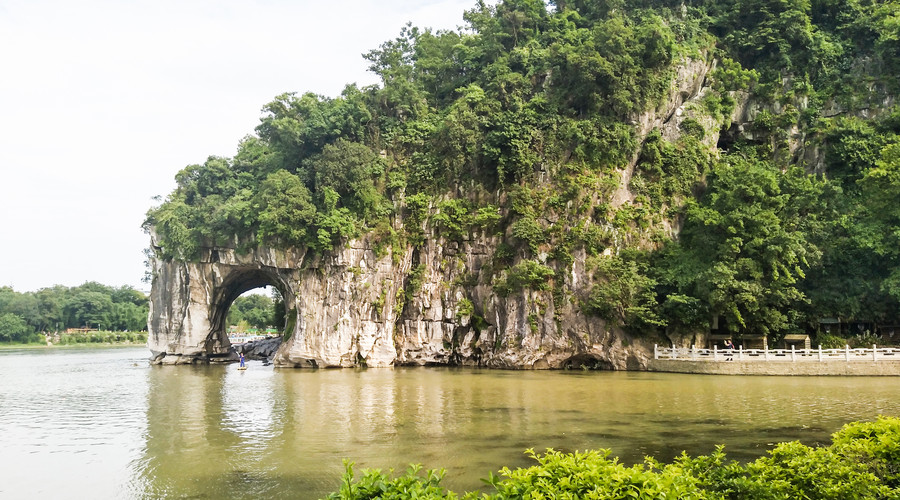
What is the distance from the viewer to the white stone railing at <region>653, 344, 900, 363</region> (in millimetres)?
21484

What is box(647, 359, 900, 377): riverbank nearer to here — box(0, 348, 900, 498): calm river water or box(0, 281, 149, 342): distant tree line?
box(0, 348, 900, 498): calm river water

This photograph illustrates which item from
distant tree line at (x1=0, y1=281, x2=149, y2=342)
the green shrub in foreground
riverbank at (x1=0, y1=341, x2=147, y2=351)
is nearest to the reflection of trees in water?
the green shrub in foreground

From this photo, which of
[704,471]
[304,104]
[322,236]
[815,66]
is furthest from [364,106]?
[704,471]

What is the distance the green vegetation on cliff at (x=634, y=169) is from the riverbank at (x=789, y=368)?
1742 millimetres

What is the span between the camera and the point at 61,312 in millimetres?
65188

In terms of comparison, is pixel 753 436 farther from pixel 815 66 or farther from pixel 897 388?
pixel 815 66

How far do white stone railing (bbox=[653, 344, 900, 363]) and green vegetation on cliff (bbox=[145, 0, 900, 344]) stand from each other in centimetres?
112

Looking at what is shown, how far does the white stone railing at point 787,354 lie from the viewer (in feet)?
70.5

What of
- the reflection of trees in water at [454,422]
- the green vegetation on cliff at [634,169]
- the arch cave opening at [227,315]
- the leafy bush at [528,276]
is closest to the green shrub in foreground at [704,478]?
the reflection of trees in water at [454,422]

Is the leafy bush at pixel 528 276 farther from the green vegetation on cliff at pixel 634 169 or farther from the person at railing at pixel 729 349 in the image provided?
the person at railing at pixel 729 349

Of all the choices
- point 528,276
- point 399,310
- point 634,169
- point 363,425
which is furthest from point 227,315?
point 363,425

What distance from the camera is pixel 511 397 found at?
16.8m

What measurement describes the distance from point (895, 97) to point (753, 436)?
2538cm

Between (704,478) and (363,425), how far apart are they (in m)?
8.85
